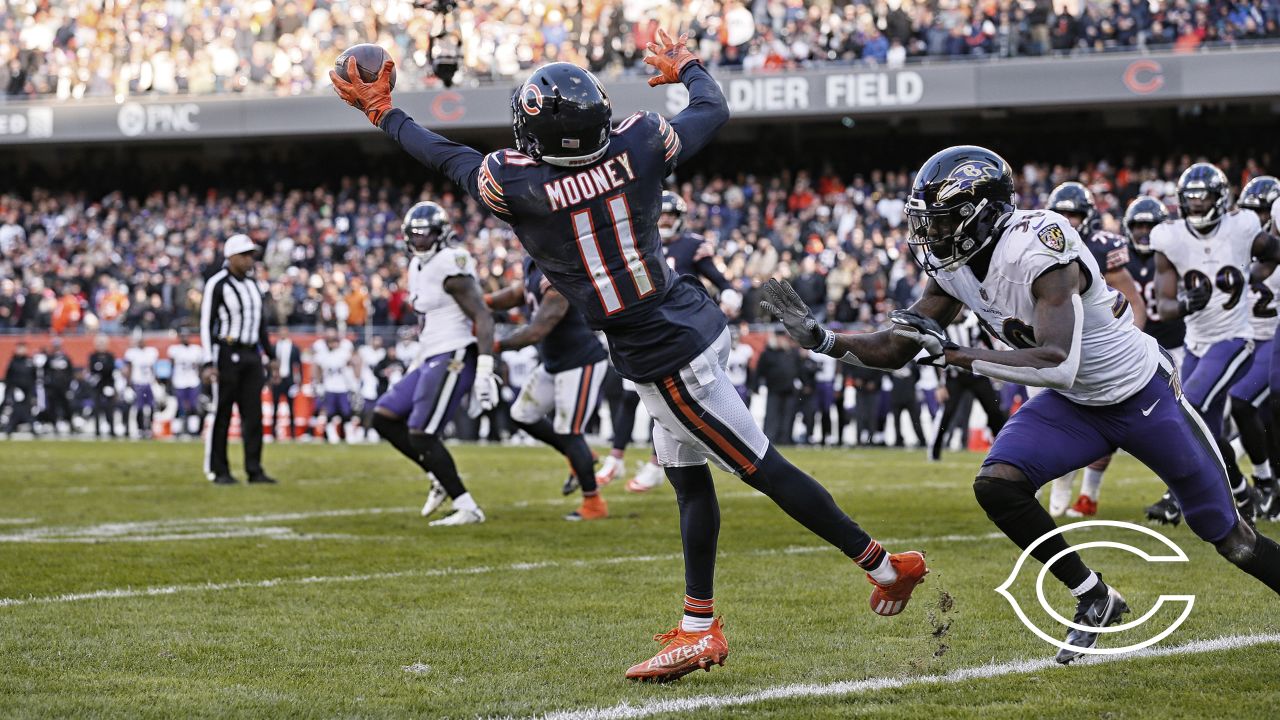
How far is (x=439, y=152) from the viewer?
477cm

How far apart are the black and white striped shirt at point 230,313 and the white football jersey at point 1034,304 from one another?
28.9ft

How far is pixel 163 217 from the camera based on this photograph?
100ft

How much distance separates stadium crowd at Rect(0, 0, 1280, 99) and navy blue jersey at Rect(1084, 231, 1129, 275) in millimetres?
13904

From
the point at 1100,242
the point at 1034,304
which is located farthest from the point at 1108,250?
the point at 1034,304

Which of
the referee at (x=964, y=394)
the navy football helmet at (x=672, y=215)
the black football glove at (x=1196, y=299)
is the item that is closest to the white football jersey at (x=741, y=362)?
the referee at (x=964, y=394)

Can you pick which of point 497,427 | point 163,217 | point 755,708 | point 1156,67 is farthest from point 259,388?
point 163,217

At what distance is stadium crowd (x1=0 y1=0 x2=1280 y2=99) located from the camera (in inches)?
955

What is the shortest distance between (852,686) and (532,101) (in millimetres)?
1902

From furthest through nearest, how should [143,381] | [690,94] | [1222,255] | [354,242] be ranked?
[354,242]
[143,381]
[1222,255]
[690,94]

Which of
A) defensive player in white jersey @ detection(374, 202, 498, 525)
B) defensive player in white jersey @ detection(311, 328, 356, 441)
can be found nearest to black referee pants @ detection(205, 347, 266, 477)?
defensive player in white jersey @ detection(374, 202, 498, 525)

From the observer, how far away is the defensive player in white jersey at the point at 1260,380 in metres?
8.41

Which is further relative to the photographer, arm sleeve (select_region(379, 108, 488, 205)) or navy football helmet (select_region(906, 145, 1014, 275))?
arm sleeve (select_region(379, 108, 488, 205))

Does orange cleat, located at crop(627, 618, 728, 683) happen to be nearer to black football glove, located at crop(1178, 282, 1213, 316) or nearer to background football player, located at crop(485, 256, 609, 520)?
black football glove, located at crop(1178, 282, 1213, 316)

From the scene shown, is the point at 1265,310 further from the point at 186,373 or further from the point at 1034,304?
the point at 186,373
